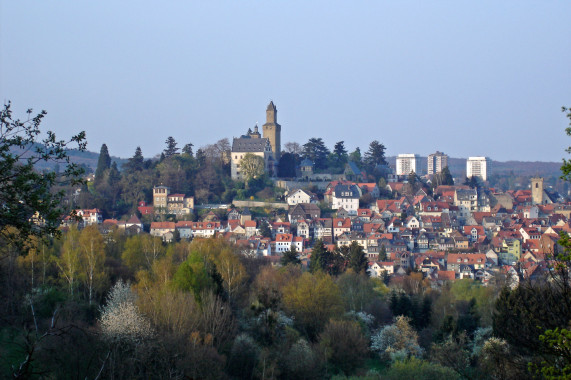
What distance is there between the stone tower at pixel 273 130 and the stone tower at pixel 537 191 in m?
28.9

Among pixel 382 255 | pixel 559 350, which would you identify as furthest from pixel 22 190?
pixel 382 255

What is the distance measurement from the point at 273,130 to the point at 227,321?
2011 inches

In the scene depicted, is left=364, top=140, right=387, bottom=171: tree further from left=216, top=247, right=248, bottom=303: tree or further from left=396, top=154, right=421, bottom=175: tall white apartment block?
left=396, top=154, right=421, bottom=175: tall white apartment block

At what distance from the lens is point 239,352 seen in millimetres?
18797

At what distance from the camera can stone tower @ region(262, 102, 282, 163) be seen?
70.8 metres

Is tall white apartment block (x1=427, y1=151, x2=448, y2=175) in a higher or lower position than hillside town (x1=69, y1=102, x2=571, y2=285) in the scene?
higher

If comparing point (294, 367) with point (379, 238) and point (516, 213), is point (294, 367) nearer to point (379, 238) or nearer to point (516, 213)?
point (379, 238)

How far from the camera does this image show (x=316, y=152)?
72.0 metres

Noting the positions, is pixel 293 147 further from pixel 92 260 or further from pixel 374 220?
pixel 92 260

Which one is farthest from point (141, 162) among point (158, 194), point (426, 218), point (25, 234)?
point (25, 234)

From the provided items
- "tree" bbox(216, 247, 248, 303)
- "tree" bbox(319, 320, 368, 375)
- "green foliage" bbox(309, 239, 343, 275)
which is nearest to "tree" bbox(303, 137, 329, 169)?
"green foliage" bbox(309, 239, 343, 275)

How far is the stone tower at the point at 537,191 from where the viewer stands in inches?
3100

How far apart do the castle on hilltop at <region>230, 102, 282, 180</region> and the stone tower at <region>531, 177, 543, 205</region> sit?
2905 centimetres

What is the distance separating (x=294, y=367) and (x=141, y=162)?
156ft
